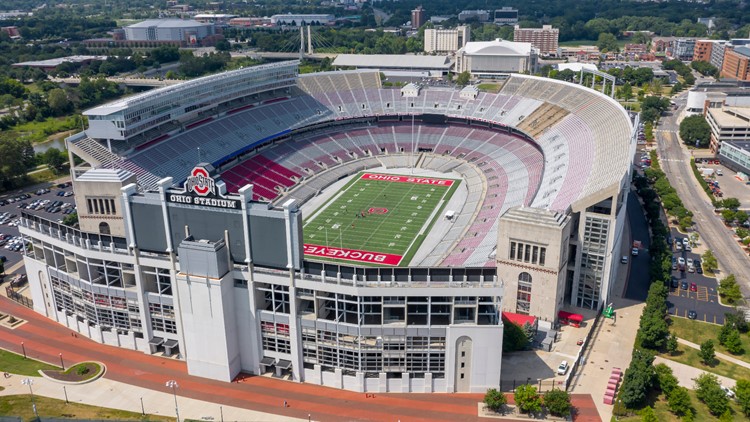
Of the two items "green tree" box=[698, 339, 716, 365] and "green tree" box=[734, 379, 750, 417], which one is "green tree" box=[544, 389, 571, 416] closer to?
"green tree" box=[734, 379, 750, 417]

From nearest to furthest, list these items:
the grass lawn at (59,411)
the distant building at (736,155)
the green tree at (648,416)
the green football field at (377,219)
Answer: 1. the green tree at (648,416)
2. the grass lawn at (59,411)
3. the green football field at (377,219)
4. the distant building at (736,155)

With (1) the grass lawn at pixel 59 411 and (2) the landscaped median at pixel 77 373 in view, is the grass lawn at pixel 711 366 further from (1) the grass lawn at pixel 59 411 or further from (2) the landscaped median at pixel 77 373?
(2) the landscaped median at pixel 77 373

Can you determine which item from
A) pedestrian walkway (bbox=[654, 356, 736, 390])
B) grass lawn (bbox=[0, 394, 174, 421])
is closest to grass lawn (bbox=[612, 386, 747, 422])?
pedestrian walkway (bbox=[654, 356, 736, 390])

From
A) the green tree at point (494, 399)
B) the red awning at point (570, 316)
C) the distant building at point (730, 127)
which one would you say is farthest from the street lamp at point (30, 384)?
the distant building at point (730, 127)

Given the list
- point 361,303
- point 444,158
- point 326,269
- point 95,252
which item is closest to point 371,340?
point 361,303

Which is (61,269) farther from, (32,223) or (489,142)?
(489,142)

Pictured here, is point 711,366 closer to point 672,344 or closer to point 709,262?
point 672,344
